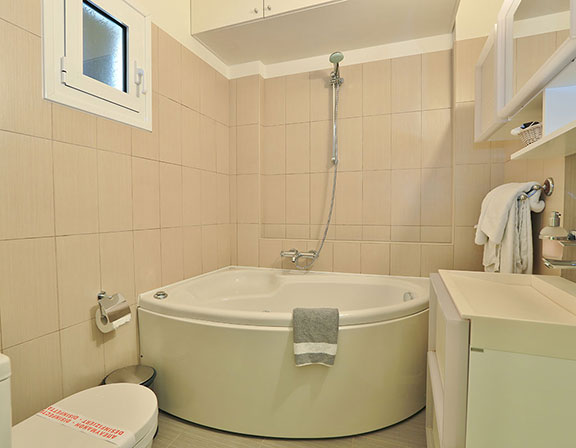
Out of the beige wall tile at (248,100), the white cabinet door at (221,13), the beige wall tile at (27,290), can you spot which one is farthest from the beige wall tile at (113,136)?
the beige wall tile at (248,100)

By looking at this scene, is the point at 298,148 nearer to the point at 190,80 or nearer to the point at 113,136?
the point at 190,80

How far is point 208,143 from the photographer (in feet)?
8.00

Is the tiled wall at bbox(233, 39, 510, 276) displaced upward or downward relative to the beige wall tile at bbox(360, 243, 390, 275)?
upward

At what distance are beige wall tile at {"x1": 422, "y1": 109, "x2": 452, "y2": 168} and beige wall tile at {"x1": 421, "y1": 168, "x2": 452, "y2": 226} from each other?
2.4 inches

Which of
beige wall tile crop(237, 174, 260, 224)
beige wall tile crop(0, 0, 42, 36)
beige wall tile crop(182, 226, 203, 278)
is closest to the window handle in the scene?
beige wall tile crop(0, 0, 42, 36)

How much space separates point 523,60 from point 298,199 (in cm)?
173

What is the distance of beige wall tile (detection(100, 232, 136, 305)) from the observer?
1.59 metres

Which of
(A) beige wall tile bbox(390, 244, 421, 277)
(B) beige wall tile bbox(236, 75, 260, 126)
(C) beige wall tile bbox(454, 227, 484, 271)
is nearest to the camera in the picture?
(C) beige wall tile bbox(454, 227, 484, 271)

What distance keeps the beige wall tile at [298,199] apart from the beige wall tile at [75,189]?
4.83 feet

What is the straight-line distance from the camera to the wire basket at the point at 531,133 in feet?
3.65

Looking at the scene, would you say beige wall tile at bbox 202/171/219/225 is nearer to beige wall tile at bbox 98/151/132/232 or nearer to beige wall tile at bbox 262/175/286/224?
beige wall tile at bbox 262/175/286/224

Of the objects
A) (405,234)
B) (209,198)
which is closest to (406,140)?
(405,234)

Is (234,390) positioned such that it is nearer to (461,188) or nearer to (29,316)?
(29,316)

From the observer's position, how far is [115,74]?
1.65 meters
